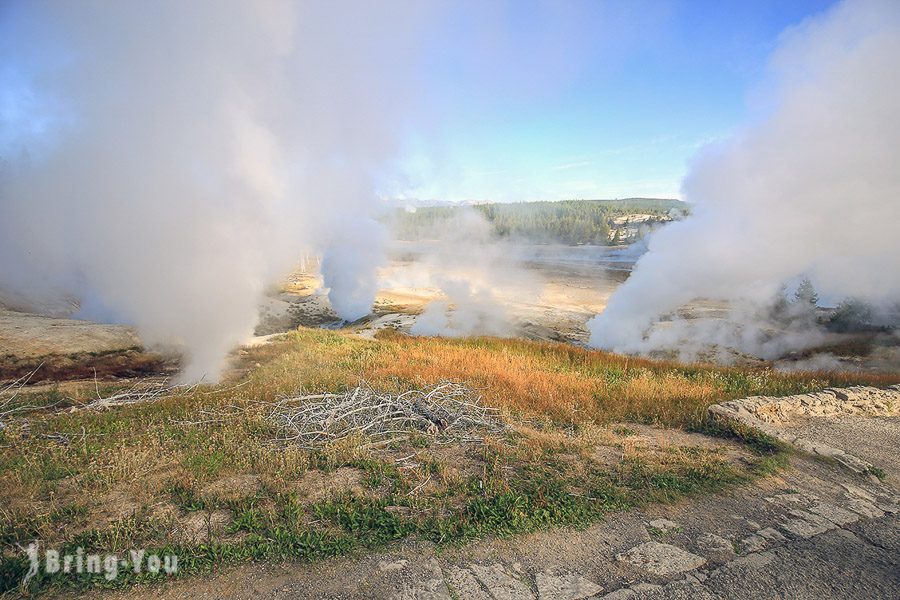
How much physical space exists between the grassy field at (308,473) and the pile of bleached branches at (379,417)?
11.5 inches

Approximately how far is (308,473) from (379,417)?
1.87 m

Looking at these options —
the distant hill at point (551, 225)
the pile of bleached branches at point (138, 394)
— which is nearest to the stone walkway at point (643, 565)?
the pile of bleached branches at point (138, 394)

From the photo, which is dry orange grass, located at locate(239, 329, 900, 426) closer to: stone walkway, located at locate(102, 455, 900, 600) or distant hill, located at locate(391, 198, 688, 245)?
stone walkway, located at locate(102, 455, 900, 600)

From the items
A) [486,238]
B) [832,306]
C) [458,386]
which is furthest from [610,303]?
[486,238]

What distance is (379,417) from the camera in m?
7.38

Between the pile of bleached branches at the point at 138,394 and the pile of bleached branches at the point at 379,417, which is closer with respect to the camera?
the pile of bleached branches at the point at 379,417

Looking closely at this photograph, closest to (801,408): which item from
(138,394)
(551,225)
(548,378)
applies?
(548,378)

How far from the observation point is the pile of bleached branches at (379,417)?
684 cm

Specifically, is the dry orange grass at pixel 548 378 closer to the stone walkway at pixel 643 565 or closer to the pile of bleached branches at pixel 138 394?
the pile of bleached branches at pixel 138 394

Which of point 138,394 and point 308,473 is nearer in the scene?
point 308,473

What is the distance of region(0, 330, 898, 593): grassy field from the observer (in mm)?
4215

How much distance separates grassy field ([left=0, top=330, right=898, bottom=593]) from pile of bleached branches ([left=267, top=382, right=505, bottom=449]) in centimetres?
29

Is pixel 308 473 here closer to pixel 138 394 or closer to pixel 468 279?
pixel 138 394

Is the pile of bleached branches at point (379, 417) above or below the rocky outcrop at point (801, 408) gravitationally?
above
